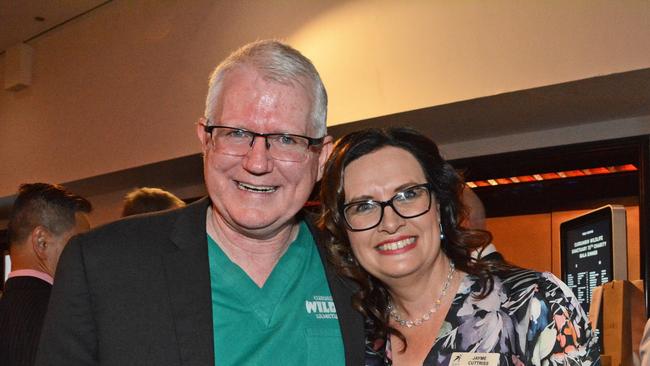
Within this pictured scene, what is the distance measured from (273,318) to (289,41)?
4.24m

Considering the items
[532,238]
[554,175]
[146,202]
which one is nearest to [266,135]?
[146,202]

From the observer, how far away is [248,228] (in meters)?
1.82

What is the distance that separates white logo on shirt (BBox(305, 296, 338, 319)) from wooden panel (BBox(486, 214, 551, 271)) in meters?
4.64

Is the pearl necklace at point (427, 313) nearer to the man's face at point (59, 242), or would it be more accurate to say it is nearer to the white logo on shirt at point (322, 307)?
the white logo on shirt at point (322, 307)

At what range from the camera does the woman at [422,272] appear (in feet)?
6.24

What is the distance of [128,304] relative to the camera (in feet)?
5.47

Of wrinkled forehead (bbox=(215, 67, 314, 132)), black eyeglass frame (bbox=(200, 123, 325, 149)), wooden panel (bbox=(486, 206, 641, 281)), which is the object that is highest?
wooden panel (bbox=(486, 206, 641, 281))

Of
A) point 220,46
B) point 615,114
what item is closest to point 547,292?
point 615,114

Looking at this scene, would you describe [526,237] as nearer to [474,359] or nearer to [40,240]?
[40,240]

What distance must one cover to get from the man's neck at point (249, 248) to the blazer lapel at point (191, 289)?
0.06m

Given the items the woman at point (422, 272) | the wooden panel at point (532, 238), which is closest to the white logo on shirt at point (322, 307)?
the woman at point (422, 272)

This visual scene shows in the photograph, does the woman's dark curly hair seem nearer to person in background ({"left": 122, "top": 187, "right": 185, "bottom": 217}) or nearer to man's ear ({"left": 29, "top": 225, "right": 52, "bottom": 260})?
person in background ({"left": 122, "top": 187, "right": 185, "bottom": 217})

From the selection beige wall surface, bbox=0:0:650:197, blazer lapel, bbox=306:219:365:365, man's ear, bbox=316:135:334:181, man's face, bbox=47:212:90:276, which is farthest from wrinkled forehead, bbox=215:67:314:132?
beige wall surface, bbox=0:0:650:197

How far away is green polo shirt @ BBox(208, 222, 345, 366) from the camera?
178 cm
